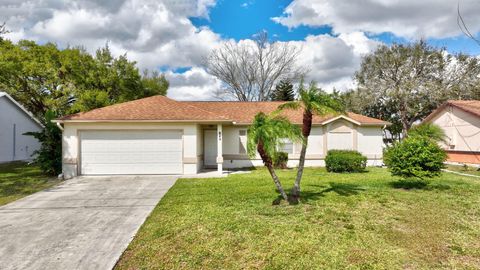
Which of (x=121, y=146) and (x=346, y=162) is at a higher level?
(x=121, y=146)

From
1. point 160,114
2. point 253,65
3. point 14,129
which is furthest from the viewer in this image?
point 253,65

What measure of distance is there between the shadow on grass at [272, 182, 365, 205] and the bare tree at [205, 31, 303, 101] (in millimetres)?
23537

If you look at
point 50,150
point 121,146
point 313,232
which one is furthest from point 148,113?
point 313,232

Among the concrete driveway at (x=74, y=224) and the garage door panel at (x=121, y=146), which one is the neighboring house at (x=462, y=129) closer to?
the garage door panel at (x=121, y=146)

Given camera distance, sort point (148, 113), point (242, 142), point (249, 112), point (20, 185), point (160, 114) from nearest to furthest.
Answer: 1. point (20, 185)
2. point (160, 114)
3. point (148, 113)
4. point (242, 142)
5. point (249, 112)

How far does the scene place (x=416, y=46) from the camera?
28.1 meters

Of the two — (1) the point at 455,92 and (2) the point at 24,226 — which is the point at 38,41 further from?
(1) the point at 455,92

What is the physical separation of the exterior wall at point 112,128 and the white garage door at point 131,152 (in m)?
0.21

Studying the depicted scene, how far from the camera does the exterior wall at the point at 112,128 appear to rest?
1309 centimetres

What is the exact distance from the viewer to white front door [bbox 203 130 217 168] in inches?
656

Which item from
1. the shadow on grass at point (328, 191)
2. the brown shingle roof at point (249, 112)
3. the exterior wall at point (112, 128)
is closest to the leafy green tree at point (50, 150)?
the exterior wall at point (112, 128)

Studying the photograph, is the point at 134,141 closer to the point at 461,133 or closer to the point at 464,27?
the point at 464,27

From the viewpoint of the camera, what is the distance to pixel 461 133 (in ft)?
61.8

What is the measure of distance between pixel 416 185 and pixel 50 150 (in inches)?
630
